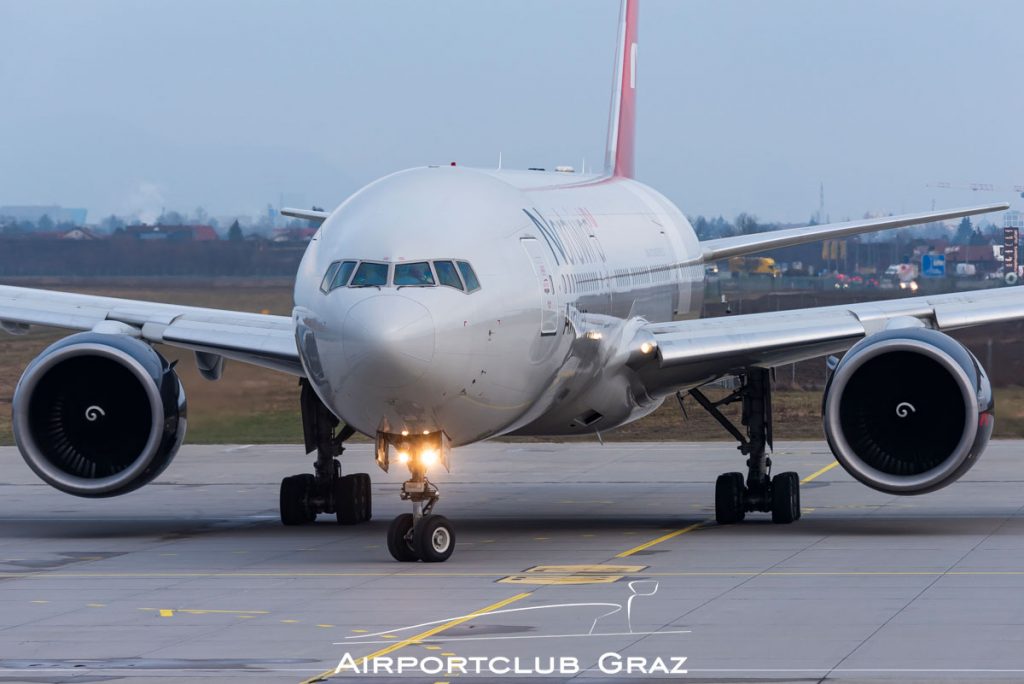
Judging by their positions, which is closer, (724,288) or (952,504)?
(952,504)

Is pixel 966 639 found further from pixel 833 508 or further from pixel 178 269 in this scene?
pixel 178 269

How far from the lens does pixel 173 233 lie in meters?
52.1

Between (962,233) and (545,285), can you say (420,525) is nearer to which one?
(545,285)

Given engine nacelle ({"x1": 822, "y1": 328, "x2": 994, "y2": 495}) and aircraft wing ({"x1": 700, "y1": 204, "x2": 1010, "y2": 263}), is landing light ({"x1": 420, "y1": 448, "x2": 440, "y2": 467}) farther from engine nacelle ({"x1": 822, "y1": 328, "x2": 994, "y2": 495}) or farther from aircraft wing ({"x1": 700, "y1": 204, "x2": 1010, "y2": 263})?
aircraft wing ({"x1": 700, "y1": 204, "x2": 1010, "y2": 263})

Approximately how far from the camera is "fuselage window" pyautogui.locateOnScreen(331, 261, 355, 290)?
16125 mm

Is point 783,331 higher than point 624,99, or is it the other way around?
point 624,99

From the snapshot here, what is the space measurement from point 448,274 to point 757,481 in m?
6.46

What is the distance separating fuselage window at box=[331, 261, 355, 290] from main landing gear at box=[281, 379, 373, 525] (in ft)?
18.2

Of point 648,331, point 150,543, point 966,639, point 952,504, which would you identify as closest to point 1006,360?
point 952,504

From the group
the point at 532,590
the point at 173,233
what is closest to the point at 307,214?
the point at 532,590

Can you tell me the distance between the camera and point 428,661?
12000 millimetres

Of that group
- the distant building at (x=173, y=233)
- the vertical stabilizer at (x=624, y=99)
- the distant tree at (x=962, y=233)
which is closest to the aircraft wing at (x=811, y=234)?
the vertical stabilizer at (x=624, y=99)

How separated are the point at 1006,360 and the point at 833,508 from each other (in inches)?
591
